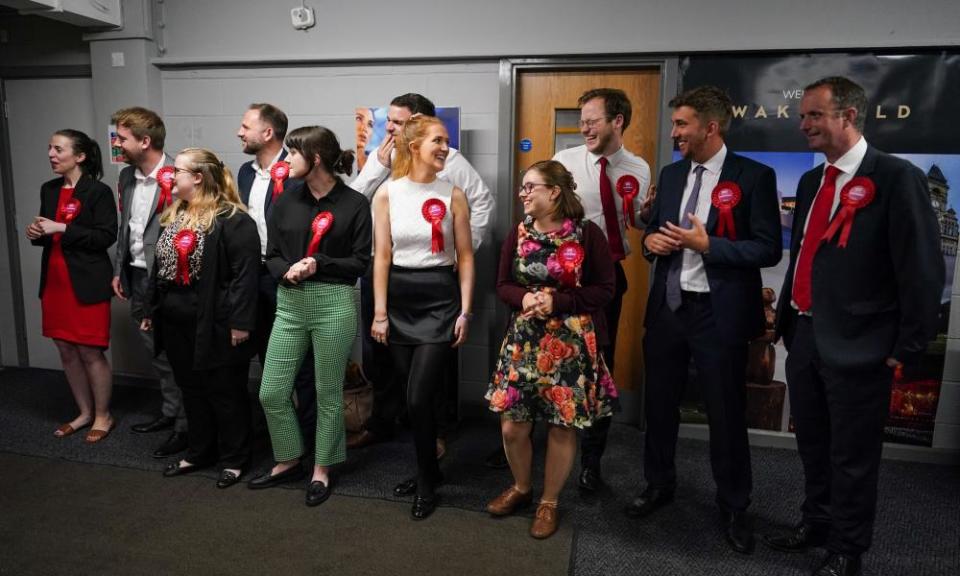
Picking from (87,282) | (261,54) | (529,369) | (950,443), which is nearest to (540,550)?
(529,369)

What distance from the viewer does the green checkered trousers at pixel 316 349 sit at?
2588 millimetres

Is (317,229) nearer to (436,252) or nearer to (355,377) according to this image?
(436,252)

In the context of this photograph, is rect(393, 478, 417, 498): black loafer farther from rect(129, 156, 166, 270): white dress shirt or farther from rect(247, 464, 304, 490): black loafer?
rect(129, 156, 166, 270): white dress shirt

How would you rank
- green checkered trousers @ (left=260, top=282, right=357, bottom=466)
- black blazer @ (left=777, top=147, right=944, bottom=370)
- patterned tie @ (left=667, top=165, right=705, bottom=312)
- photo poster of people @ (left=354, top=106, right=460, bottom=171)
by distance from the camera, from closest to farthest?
1. black blazer @ (left=777, top=147, right=944, bottom=370)
2. patterned tie @ (left=667, top=165, right=705, bottom=312)
3. green checkered trousers @ (left=260, top=282, right=357, bottom=466)
4. photo poster of people @ (left=354, top=106, right=460, bottom=171)

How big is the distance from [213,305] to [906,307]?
8.11ft

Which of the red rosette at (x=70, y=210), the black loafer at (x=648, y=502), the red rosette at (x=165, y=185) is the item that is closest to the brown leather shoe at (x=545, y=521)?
the black loafer at (x=648, y=502)

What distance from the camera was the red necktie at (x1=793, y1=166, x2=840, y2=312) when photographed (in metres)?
2.13

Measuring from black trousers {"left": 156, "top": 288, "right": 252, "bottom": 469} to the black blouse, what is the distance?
18.7 inches

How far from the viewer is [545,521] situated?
246 cm

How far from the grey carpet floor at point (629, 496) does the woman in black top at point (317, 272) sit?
46cm

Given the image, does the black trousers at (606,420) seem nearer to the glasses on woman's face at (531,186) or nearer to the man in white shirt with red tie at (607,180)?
the man in white shirt with red tie at (607,180)

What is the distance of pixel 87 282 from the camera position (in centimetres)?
329

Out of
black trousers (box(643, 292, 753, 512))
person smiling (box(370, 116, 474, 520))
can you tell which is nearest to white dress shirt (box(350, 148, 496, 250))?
person smiling (box(370, 116, 474, 520))

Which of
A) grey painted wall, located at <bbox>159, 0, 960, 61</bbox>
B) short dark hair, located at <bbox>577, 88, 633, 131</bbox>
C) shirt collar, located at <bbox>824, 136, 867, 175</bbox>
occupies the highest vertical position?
grey painted wall, located at <bbox>159, 0, 960, 61</bbox>
